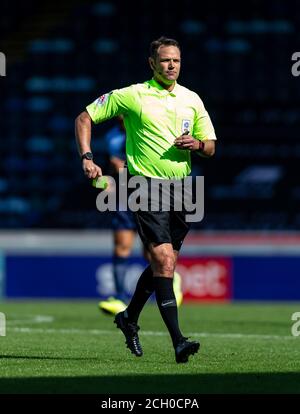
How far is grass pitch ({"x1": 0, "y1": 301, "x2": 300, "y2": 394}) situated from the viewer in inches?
219

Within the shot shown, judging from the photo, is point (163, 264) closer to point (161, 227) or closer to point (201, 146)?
point (161, 227)

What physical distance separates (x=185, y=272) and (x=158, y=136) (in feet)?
29.2

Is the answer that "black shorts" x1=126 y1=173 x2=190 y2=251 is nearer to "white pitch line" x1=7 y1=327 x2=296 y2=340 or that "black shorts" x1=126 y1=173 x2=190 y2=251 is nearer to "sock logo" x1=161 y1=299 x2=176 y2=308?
"sock logo" x1=161 y1=299 x2=176 y2=308

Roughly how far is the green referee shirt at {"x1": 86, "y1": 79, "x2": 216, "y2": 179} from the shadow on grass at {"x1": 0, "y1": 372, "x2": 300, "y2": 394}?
5.00 ft

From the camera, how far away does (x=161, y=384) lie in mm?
5605

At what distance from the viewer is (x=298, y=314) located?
39.5 feet

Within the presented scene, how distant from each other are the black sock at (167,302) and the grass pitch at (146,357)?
0.75 ft

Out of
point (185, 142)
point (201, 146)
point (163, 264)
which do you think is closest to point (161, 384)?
point (163, 264)

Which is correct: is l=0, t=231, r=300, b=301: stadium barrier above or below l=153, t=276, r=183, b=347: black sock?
below

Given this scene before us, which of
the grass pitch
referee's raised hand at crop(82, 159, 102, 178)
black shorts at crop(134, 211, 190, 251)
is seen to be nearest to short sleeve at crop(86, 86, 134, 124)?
referee's raised hand at crop(82, 159, 102, 178)

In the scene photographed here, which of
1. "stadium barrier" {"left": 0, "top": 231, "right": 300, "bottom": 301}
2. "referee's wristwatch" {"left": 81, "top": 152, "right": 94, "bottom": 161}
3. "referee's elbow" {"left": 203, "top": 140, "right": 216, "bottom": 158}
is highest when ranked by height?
"referee's elbow" {"left": 203, "top": 140, "right": 216, "bottom": 158}
